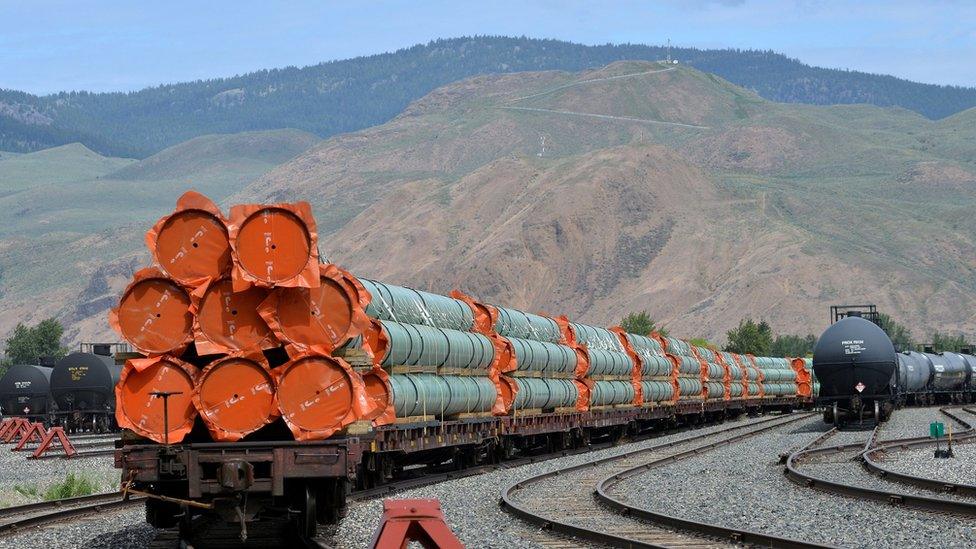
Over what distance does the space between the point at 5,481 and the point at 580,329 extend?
52.4 feet

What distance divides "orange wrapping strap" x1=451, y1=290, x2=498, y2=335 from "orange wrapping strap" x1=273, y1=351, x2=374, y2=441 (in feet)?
43.7

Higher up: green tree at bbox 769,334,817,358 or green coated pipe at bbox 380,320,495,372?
green coated pipe at bbox 380,320,495,372

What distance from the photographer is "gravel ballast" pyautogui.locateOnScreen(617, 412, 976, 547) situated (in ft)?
50.2

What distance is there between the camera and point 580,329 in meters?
38.6

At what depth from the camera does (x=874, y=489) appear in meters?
20.4

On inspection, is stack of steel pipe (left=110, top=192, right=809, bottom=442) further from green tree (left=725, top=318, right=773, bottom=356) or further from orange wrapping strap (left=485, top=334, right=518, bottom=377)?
green tree (left=725, top=318, right=773, bottom=356)

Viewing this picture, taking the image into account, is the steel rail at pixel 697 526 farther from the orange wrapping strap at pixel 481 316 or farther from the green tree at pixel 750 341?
the green tree at pixel 750 341

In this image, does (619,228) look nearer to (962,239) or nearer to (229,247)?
(962,239)

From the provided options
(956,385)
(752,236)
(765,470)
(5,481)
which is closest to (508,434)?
(765,470)

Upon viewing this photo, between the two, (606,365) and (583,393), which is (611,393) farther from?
(583,393)

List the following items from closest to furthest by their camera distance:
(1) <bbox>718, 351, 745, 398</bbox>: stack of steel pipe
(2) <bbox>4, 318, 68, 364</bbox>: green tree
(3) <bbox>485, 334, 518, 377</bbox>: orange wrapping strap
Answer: (3) <bbox>485, 334, 518, 377</bbox>: orange wrapping strap → (1) <bbox>718, 351, 745, 398</bbox>: stack of steel pipe → (2) <bbox>4, 318, 68, 364</bbox>: green tree

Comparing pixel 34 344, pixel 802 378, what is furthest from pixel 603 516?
pixel 34 344

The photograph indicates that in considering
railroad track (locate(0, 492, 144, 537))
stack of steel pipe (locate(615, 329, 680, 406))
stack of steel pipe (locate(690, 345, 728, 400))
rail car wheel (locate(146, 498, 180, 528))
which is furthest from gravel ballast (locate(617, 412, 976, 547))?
stack of steel pipe (locate(690, 345, 728, 400))

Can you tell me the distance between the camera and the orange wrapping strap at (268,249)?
14.8m
